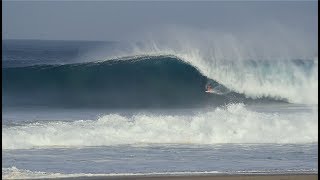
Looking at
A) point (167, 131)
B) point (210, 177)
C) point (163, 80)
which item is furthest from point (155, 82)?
point (210, 177)

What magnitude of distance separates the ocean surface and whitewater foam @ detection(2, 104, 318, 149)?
0.06 feet

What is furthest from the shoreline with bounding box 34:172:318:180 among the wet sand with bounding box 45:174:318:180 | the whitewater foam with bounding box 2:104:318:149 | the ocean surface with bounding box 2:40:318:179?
the whitewater foam with bounding box 2:104:318:149

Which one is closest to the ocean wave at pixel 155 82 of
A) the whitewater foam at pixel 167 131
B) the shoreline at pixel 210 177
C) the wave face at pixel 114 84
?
the wave face at pixel 114 84

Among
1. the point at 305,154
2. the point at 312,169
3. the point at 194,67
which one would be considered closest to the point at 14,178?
the point at 312,169

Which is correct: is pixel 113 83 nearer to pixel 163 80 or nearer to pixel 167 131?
pixel 163 80

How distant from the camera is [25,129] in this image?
14117 millimetres

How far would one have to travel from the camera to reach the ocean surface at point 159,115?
11.4 metres

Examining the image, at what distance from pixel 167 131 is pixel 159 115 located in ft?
9.92

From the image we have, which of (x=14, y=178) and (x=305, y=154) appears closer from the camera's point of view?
(x=14, y=178)

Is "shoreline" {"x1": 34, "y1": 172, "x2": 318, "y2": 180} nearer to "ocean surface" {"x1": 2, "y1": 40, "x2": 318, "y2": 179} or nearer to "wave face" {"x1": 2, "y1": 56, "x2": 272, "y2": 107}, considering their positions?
"ocean surface" {"x1": 2, "y1": 40, "x2": 318, "y2": 179}

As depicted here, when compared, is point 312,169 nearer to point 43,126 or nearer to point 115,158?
point 115,158

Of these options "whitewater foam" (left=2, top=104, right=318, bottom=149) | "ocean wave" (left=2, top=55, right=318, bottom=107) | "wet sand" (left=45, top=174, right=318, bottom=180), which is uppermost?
"ocean wave" (left=2, top=55, right=318, bottom=107)

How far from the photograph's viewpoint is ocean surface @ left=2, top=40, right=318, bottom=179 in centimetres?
1141

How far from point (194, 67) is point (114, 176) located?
1303cm
